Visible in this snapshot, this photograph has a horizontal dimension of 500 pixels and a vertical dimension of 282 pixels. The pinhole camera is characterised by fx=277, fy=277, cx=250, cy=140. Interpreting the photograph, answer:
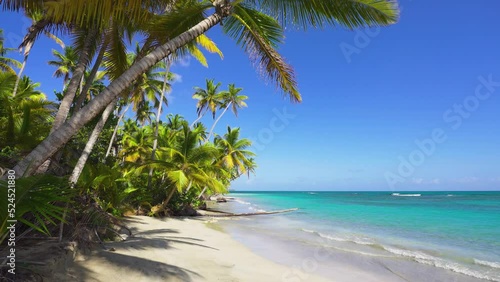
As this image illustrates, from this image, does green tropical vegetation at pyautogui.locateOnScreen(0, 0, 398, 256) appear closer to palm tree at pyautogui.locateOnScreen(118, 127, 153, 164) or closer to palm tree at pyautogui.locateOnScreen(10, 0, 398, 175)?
palm tree at pyautogui.locateOnScreen(10, 0, 398, 175)

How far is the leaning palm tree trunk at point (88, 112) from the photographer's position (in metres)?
3.46

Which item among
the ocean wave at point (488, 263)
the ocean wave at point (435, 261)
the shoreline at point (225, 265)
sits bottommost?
the ocean wave at point (488, 263)

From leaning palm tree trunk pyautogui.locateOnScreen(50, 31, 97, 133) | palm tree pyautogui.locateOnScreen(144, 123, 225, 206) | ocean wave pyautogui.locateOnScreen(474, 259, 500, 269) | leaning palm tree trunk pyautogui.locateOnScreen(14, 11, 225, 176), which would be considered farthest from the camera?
palm tree pyautogui.locateOnScreen(144, 123, 225, 206)

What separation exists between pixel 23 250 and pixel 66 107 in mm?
3175

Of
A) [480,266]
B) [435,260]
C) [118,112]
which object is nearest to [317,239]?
[435,260]

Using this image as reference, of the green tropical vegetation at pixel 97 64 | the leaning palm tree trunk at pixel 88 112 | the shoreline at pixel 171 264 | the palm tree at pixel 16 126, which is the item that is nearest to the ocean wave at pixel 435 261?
the shoreline at pixel 171 264

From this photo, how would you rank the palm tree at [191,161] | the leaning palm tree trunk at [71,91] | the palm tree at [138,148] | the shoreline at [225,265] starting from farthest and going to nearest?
1. the palm tree at [138,148]
2. the palm tree at [191,161]
3. the leaning palm tree trunk at [71,91]
4. the shoreline at [225,265]

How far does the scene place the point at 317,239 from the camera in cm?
1204

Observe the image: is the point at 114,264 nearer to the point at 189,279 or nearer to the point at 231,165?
the point at 189,279

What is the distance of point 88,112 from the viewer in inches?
157

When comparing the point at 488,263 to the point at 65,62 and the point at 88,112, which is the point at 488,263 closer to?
the point at 88,112

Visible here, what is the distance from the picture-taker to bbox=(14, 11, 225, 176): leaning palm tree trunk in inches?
136

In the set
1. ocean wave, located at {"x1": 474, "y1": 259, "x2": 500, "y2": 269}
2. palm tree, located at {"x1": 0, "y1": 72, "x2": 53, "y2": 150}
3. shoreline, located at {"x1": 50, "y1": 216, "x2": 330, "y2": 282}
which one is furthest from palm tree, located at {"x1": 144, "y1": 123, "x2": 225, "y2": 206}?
ocean wave, located at {"x1": 474, "y1": 259, "x2": 500, "y2": 269}

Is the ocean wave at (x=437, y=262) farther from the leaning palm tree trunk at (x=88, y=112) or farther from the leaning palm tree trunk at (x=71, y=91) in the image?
the leaning palm tree trunk at (x=71, y=91)
